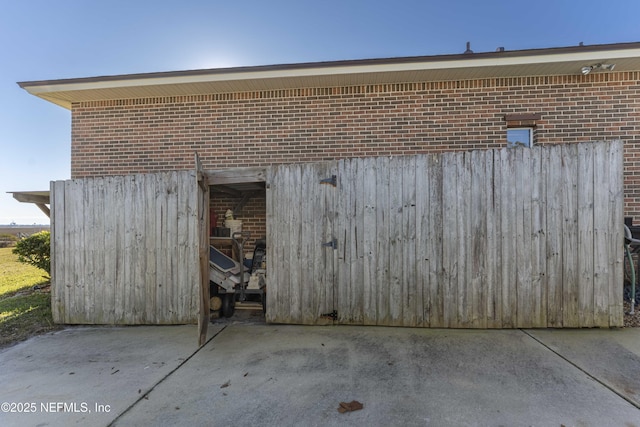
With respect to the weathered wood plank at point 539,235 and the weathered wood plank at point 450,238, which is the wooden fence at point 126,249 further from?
the weathered wood plank at point 539,235

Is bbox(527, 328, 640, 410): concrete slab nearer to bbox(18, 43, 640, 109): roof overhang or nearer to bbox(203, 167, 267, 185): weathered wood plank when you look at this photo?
bbox(18, 43, 640, 109): roof overhang

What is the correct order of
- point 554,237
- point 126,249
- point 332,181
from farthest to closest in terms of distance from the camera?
point 126,249 → point 332,181 → point 554,237

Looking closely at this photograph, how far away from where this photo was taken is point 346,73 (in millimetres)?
5016

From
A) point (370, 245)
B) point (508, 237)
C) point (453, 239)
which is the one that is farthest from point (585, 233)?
point (370, 245)

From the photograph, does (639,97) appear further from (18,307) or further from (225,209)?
(18,307)

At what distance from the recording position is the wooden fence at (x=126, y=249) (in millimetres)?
4477

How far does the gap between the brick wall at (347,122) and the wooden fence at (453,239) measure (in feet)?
4.50

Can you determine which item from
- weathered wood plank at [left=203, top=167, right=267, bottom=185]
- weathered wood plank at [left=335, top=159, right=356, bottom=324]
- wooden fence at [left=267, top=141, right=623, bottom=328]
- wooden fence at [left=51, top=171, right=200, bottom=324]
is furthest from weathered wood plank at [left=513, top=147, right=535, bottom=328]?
wooden fence at [left=51, top=171, right=200, bottom=324]

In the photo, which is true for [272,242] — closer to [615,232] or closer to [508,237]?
[508,237]

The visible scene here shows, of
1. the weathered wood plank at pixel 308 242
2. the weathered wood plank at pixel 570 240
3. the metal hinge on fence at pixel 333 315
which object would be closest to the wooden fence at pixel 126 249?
the weathered wood plank at pixel 308 242

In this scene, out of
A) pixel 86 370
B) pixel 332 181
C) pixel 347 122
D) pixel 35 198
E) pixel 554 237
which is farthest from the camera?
pixel 35 198

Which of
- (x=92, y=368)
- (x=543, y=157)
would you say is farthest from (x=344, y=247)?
(x=92, y=368)

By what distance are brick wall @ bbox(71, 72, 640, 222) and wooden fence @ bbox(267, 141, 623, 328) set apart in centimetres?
137

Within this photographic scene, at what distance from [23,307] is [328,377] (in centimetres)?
579
